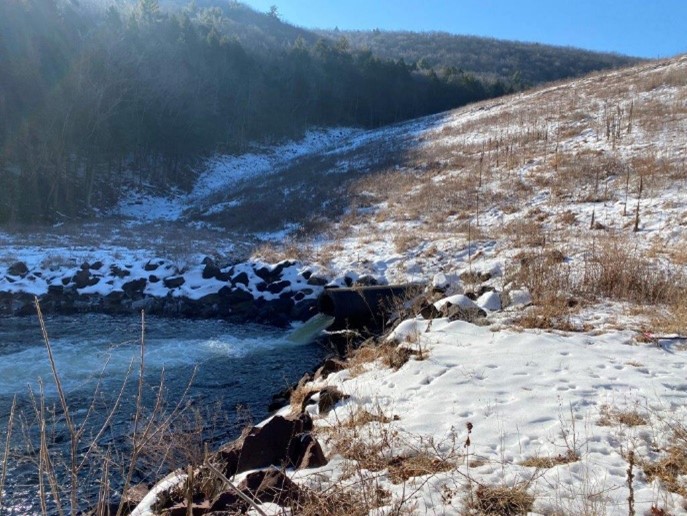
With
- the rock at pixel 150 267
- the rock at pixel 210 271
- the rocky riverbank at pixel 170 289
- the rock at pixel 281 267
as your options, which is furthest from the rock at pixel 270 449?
the rock at pixel 150 267

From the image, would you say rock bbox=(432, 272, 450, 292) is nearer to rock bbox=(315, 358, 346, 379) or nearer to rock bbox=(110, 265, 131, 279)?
rock bbox=(315, 358, 346, 379)

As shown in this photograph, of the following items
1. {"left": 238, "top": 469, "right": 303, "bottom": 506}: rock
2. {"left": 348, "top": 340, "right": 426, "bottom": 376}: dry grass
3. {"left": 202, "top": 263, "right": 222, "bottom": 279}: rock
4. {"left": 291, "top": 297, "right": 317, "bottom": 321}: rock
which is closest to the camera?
{"left": 238, "top": 469, "right": 303, "bottom": 506}: rock

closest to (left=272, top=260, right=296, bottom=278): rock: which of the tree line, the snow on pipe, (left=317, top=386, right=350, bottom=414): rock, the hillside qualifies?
the snow on pipe

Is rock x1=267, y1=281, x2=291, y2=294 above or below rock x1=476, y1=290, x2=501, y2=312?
below

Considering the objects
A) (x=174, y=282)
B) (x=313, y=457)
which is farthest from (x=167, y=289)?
(x=313, y=457)

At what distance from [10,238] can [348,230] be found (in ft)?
37.6

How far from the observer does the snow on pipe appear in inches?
422

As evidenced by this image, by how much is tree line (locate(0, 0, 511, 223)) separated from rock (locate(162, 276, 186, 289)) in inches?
572

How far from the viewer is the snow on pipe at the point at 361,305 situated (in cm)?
1072

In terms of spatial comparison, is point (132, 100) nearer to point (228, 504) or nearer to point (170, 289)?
point (170, 289)

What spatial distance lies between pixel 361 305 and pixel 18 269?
350 inches

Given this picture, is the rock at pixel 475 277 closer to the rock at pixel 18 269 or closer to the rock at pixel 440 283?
the rock at pixel 440 283

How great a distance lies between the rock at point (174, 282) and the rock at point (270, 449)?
9089 millimetres

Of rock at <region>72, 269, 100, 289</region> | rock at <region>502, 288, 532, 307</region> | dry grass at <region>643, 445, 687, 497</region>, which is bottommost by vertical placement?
rock at <region>72, 269, 100, 289</region>
